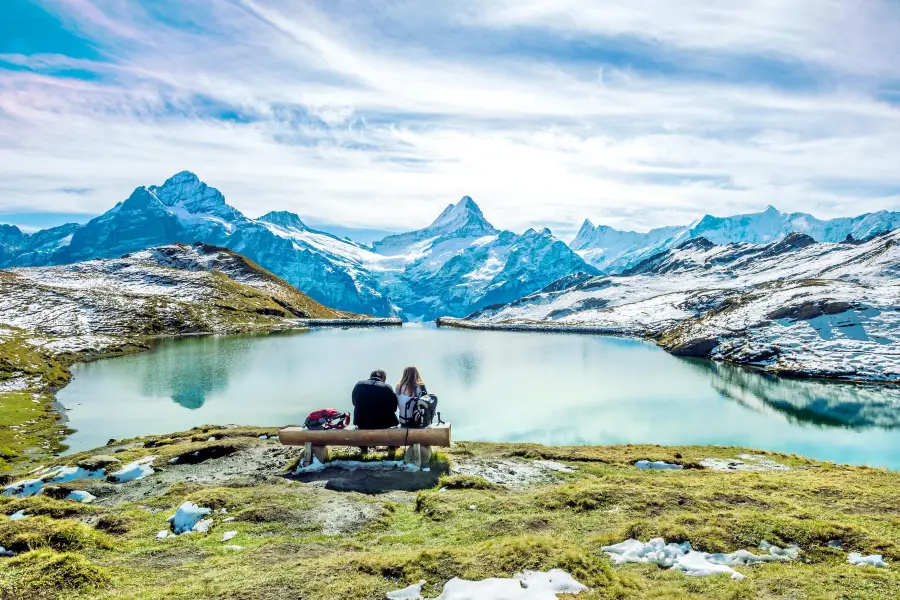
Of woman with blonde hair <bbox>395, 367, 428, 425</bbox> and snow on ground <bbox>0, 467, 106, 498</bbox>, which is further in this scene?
woman with blonde hair <bbox>395, 367, 428, 425</bbox>

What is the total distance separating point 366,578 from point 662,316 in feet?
626

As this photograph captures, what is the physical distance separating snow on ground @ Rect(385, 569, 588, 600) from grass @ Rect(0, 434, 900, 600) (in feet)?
0.82

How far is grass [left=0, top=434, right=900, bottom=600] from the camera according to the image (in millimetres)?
9484

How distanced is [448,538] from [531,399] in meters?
46.3

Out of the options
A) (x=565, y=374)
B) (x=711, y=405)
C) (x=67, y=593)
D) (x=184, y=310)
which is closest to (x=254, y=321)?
(x=184, y=310)

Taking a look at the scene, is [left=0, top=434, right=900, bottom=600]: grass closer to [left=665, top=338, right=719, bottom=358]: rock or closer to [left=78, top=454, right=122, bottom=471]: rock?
[left=78, top=454, right=122, bottom=471]: rock

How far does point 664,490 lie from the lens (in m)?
16.5

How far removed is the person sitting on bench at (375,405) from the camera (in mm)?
20859

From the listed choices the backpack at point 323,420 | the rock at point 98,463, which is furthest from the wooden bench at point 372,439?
the rock at point 98,463

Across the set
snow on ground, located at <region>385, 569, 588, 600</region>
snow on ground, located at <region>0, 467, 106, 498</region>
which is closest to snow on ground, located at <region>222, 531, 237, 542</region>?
snow on ground, located at <region>385, 569, 588, 600</region>

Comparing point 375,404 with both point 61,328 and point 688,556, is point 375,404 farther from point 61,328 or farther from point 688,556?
point 61,328

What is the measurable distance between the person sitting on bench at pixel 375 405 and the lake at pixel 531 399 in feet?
68.1

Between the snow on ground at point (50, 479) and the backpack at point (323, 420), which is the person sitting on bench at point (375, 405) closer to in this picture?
the backpack at point (323, 420)

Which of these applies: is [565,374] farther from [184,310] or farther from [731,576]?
[184,310]
